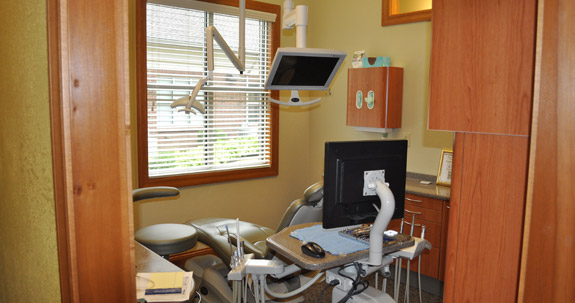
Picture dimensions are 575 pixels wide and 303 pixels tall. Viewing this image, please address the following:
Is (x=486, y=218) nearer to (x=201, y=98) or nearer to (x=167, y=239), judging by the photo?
(x=167, y=239)

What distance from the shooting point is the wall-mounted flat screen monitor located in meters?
2.37

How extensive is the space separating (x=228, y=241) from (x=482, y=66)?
188 centimetres

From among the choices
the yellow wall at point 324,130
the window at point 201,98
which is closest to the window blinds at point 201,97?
the window at point 201,98

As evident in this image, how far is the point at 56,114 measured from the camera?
3.61ft

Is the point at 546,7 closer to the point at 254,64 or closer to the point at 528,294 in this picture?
the point at 528,294

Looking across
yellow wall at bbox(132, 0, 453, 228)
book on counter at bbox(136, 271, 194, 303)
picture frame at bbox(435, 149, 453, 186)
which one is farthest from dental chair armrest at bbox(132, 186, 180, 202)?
picture frame at bbox(435, 149, 453, 186)

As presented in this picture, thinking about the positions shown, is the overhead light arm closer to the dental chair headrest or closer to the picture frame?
the dental chair headrest

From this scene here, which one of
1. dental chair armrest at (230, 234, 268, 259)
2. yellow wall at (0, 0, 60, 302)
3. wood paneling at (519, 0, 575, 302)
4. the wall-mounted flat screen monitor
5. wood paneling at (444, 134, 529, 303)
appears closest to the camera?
wood paneling at (519, 0, 575, 302)

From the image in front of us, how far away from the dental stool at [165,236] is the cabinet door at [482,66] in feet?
5.65

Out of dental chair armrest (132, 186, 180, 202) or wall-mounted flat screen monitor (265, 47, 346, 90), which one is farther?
dental chair armrest (132, 186, 180, 202)

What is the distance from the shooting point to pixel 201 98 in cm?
419

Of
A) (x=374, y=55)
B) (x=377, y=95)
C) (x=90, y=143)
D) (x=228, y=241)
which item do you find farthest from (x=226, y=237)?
(x=374, y=55)

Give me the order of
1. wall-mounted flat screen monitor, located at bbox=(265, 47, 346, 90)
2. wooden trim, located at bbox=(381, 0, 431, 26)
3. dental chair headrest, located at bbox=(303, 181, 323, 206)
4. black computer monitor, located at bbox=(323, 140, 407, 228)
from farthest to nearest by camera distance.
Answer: wooden trim, located at bbox=(381, 0, 431, 26), dental chair headrest, located at bbox=(303, 181, 323, 206), wall-mounted flat screen monitor, located at bbox=(265, 47, 346, 90), black computer monitor, located at bbox=(323, 140, 407, 228)

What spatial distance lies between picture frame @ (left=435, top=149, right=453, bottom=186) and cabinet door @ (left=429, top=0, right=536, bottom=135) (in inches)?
88.3
